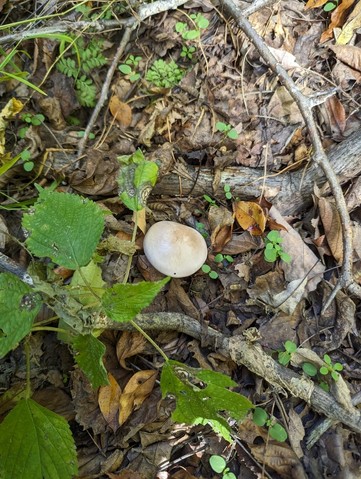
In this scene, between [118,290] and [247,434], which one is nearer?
[118,290]

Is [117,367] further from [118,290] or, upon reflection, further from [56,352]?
[118,290]

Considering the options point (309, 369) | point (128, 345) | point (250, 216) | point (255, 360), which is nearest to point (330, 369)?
point (309, 369)

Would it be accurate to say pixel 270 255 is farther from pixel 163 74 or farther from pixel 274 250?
pixel 163 74

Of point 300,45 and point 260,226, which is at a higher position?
point 300,45

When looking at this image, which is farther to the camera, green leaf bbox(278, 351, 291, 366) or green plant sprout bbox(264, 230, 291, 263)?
green plant sprout bbox(264, 230, 291, 263)

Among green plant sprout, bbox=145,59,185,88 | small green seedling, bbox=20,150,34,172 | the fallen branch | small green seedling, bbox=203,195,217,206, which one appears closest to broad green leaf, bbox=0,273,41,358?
the fallen branch

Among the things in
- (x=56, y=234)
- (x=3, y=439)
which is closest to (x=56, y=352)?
(x=3, y=439)

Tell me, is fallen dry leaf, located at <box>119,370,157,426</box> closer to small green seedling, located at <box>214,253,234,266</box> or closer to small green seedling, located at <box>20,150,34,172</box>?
small green seedling, located at <box>214,253,234,266</box>
